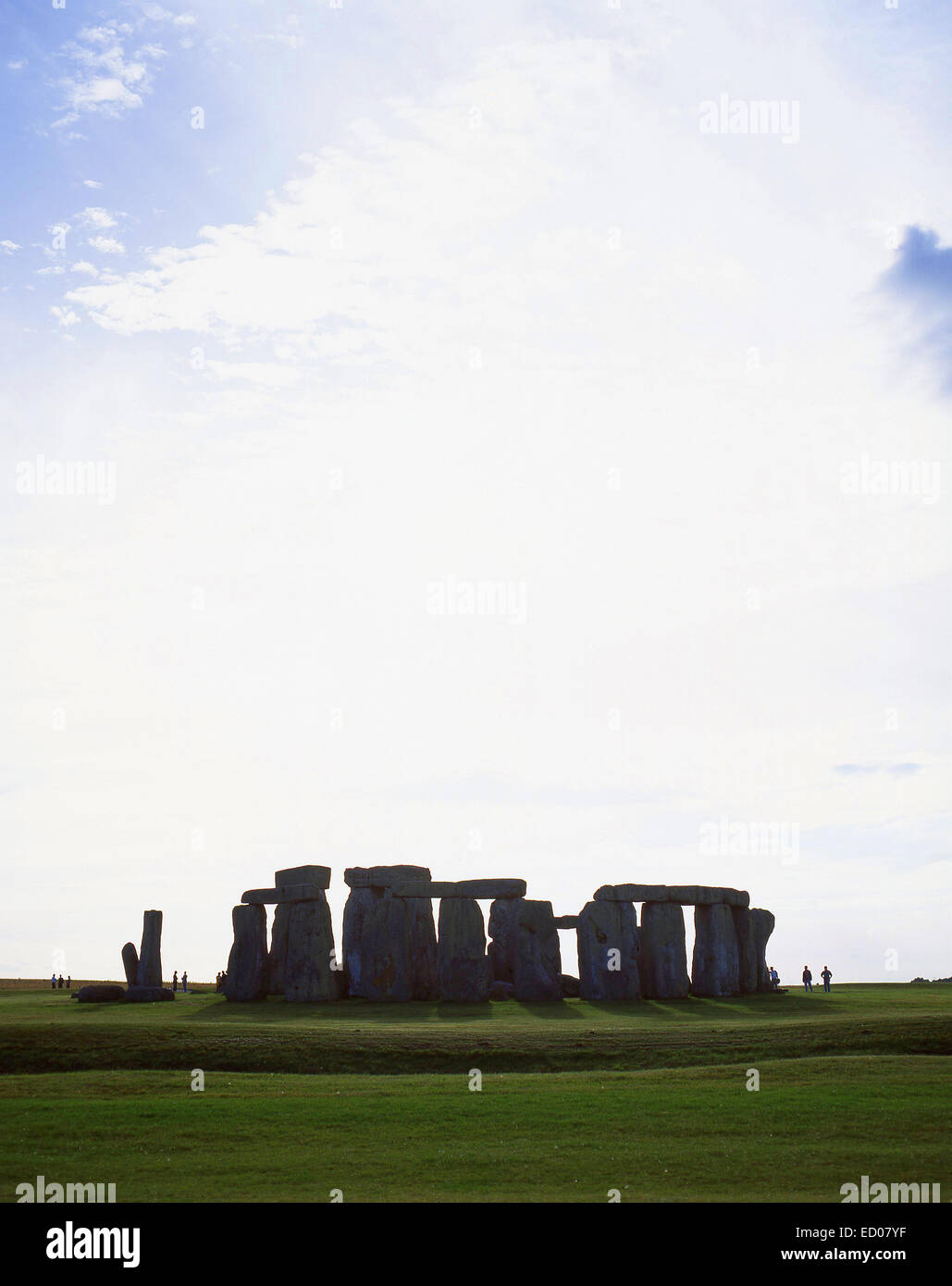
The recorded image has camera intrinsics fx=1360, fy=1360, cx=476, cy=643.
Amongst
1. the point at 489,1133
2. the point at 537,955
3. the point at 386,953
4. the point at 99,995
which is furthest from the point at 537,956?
the point at 489,1133

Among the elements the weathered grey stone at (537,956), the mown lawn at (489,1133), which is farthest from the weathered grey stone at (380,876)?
the mown lawn at (489,1133)

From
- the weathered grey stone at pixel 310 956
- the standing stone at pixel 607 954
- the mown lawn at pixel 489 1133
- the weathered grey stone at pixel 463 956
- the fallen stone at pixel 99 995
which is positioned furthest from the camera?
the standing stone at pixel 607 954

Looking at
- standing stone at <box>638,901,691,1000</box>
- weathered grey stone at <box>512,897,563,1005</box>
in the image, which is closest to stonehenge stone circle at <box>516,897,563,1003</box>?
weathered grey stone at <box>512,897,563,1005</box>

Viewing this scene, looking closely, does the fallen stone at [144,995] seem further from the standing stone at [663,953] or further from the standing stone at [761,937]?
the standing stone at [761,937]

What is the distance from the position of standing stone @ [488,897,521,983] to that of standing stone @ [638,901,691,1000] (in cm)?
390

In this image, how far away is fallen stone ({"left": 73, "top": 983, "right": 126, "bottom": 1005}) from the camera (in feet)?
124

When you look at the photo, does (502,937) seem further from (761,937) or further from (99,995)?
(99,995)

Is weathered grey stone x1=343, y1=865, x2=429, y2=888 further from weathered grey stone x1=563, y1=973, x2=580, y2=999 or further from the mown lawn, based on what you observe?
the mown lawn

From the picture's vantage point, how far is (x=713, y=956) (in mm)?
40062

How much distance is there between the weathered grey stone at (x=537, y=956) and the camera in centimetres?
3753

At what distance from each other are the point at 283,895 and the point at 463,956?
5.67 m

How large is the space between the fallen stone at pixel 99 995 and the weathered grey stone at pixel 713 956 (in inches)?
653
